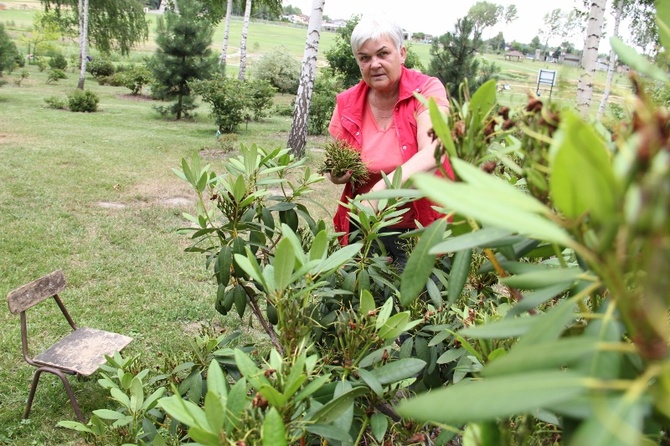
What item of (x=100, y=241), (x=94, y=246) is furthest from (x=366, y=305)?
(x=100, y=241)

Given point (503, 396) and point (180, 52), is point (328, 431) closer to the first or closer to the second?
point (503, 396)

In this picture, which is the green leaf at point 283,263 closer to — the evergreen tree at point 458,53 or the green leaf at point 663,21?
the green leaf at point 663,21

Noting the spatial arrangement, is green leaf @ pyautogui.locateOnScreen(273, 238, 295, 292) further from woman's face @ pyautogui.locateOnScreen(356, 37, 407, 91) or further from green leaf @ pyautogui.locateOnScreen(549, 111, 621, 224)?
woman's face @ pyautogui.locateOnScreen(356, 37, 407, 91)

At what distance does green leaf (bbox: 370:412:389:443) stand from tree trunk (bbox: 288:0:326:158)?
7011 millimetres

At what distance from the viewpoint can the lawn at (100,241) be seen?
3.14 m

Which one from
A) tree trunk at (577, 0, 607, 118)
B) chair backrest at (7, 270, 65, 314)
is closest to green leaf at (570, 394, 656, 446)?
chair backrest at (7, 270, 65, 314)

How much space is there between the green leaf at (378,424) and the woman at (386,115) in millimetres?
1173

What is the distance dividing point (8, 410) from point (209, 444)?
3065 millimetres

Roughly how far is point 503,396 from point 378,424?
2.08 ft

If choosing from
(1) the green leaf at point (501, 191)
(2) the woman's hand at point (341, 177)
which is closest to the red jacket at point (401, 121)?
(2) the woman's hand at point (341, 177)

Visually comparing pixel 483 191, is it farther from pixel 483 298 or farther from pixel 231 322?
pixel 231 322

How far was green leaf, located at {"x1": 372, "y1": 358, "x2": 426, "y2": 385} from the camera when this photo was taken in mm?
865

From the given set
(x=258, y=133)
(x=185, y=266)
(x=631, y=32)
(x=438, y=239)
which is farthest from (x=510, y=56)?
(x=438, y=239)

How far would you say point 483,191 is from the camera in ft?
1.14
